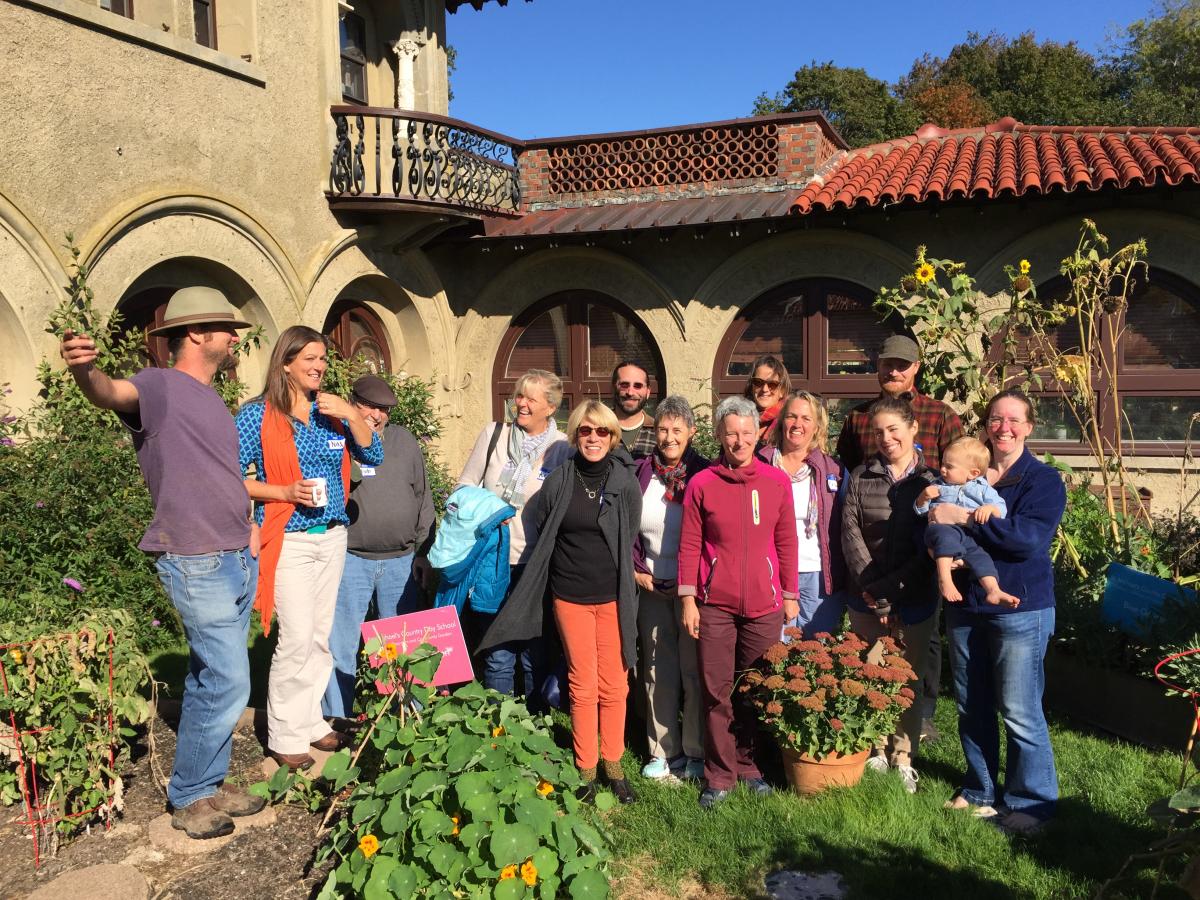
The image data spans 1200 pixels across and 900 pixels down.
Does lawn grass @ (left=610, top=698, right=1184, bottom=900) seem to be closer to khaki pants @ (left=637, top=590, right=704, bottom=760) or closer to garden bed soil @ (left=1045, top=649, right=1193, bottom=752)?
khaki pants @ (left=637, top=590, right=704, bottom=760)

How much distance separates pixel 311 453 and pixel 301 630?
798 mm

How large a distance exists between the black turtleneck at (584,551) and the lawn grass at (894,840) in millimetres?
984

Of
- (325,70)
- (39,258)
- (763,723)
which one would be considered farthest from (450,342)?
(763,723)

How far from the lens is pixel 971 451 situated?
13.0 feet

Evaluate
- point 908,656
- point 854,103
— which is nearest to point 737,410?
point 908,656

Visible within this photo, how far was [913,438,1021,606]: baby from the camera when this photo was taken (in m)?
3.77

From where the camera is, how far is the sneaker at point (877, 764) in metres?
4.46

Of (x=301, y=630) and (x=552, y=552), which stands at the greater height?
(x=552, y=552)

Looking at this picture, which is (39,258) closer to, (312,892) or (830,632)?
(312,892)

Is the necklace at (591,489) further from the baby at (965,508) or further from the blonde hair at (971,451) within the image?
the blonde hair at (971,451)

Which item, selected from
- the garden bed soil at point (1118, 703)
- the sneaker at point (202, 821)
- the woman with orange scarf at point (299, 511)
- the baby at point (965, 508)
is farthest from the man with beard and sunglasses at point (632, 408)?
the garden bed soil at point (1118, 703)

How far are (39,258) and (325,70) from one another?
12.9ft

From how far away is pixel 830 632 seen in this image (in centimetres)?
487

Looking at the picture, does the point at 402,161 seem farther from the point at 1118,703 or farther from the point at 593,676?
the point at 1118,703
